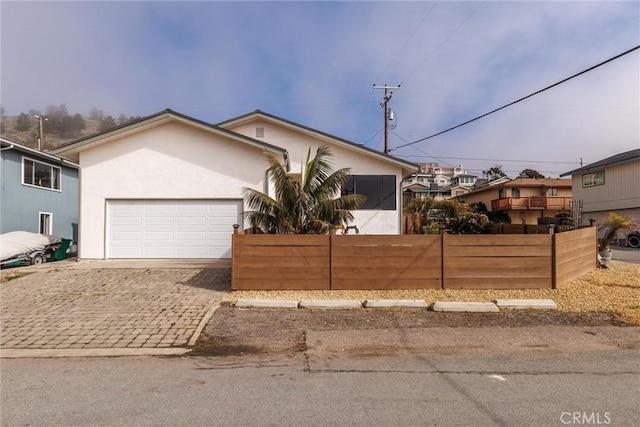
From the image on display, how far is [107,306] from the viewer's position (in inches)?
287

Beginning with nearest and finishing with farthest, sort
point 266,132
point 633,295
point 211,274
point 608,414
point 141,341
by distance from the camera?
point 608,414 < point 141,341 < point 633,295 < point 211,274 < point 266,132

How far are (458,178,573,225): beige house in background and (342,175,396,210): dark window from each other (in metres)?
28.5

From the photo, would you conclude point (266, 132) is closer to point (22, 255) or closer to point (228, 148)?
point (228, 148)

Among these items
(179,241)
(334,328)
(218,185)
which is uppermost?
(218,185)

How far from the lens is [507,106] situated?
10.9m

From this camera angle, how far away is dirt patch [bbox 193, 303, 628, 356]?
5.57 metres

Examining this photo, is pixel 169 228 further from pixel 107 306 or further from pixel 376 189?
pixel 376 189

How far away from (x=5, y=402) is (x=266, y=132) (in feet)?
48.5

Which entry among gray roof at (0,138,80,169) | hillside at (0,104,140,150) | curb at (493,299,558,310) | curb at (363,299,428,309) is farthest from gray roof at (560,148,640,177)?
hillside at (0,104,140,150)

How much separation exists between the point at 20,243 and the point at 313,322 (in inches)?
484

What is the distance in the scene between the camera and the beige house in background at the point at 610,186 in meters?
25.1

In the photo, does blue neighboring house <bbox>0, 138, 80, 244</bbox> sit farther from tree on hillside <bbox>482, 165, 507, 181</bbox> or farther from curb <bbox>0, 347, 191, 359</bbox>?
tree on hillside <bbox>482, 165, 507, 181</bbox>

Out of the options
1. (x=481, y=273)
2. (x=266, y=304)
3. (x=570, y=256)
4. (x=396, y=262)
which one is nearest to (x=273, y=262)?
(x=266, y=304)

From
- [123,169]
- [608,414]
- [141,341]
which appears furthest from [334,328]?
[123,169]
